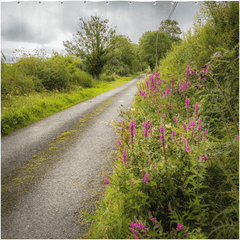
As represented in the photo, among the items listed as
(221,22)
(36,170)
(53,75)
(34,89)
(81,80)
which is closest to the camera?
(36,170)

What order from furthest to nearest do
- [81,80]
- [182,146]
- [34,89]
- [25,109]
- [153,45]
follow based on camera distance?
[153,45]
[81,80]
[34,89]
[25,109]
[182,146]

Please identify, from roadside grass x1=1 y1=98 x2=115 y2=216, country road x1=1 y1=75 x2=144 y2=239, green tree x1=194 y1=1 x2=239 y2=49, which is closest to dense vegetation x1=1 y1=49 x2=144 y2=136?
country road x1=1 y1=75 x2=144 y2=239

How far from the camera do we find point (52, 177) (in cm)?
347

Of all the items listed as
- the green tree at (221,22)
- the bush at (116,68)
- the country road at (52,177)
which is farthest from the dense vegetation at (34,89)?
the bush at (116,68)

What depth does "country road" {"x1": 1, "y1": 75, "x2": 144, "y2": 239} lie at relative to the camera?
7.91ft

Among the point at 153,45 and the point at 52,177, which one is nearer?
the point at 52,177

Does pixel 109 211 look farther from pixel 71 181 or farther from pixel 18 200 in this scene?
pixel 18 200

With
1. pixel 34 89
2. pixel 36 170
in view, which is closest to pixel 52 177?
pixel 36 170

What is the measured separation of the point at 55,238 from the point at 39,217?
52 centimetres

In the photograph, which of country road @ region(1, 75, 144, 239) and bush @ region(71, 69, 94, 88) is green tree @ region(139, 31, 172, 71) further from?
country road @ region(1, 75, 144, 239)

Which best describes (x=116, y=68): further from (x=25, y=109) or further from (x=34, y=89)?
(x=25, y=109)

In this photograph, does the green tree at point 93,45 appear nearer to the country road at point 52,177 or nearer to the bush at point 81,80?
the bush at point 81,80

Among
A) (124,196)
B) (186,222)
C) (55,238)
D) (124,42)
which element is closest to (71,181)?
(55,238)

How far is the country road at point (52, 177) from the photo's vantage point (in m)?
2.41
